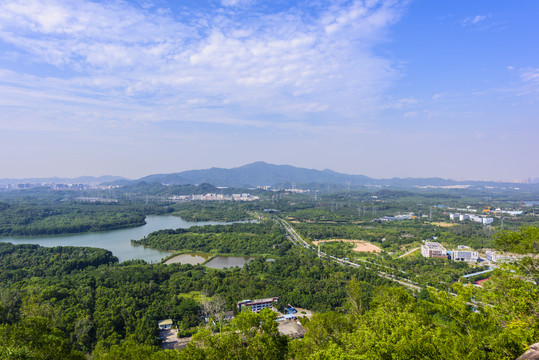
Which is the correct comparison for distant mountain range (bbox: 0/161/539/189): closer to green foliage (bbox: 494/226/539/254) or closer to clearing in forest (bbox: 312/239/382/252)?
clearing in forest (bbox: 312/239/382/252)

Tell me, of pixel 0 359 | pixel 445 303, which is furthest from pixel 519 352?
pixel 0 359

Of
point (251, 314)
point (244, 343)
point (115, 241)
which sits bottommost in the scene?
point (115, 241)

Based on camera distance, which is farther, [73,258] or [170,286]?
[73,258]

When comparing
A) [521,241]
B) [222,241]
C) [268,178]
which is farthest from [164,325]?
[268,178]

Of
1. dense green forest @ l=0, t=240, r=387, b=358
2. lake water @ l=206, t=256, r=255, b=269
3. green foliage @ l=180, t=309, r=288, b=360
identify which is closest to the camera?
green foliage @ l=180, t=309, r=288, b=360

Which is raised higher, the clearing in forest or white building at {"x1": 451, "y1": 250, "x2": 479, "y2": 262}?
white building at {"x1": 451, "y1": 250, "x2": 479, "y2": 262}

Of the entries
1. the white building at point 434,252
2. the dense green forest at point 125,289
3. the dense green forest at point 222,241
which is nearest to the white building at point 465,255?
the white building at point 434,252

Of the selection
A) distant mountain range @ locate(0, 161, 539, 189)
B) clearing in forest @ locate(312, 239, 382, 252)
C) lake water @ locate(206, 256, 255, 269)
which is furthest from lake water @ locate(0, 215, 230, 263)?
distant mountain range @ locate(0, 161, 539, 189)

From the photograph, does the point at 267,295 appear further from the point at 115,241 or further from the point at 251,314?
the point at 115,241

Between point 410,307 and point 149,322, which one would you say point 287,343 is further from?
point 149,322

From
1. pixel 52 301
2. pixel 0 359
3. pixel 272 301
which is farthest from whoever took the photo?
pixel 272 301

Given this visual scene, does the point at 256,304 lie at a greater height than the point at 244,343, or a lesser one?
lesser
